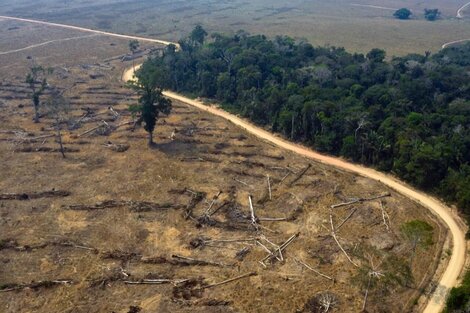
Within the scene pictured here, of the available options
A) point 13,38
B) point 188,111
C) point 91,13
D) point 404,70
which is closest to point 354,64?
point 404,70

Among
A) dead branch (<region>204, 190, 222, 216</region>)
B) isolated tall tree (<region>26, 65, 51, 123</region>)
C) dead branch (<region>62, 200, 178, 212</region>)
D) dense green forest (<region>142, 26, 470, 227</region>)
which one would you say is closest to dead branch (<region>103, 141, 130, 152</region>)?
dead branch (<region>62, 200, 178, 212</region>)

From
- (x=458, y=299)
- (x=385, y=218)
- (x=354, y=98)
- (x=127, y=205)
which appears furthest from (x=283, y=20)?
(x=458, y=299)

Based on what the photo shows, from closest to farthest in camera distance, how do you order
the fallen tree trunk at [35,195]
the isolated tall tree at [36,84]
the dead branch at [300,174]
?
the fallen tree trunk at [35,195] → the dead branch at [300,174] → the isolated tall tree at [36,84]

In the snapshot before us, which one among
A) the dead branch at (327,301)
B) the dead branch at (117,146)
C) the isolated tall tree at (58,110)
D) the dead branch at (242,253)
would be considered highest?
the isolated tall tree at (58,110)

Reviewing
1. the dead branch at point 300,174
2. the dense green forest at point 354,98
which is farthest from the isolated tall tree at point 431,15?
the dead branch at point 300,174

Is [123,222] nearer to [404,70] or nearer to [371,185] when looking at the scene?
[371,185]

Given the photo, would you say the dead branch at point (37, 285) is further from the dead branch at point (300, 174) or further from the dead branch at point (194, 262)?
the dead branch at point (300, 174)

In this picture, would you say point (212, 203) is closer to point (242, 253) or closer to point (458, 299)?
point (242, 253)
